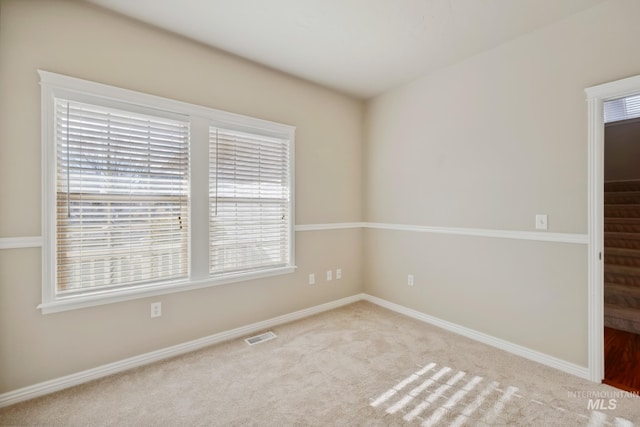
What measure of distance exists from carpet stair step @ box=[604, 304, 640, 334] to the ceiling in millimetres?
2830

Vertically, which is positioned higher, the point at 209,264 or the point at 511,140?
the point at 511,140

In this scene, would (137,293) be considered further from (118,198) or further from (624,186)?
(624,186)

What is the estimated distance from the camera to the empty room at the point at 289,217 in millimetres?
1974

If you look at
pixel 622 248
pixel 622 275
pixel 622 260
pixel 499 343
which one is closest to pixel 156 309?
pixel 499 343

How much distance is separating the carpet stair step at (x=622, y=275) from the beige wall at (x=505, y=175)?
1.63m

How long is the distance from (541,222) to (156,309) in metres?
3.30

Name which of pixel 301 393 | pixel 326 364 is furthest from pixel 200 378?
pixel 326 364

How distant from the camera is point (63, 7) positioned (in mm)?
2090

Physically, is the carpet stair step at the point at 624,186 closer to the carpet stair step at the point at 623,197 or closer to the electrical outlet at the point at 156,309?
the carpet stair step at the point at 623,197

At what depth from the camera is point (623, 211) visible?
3971 millimetres

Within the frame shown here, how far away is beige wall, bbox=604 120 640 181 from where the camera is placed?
16.1 feet

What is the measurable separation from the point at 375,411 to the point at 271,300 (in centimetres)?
162

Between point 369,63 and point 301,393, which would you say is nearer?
point 301,393

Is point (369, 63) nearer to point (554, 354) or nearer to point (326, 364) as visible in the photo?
point (326, 364)
